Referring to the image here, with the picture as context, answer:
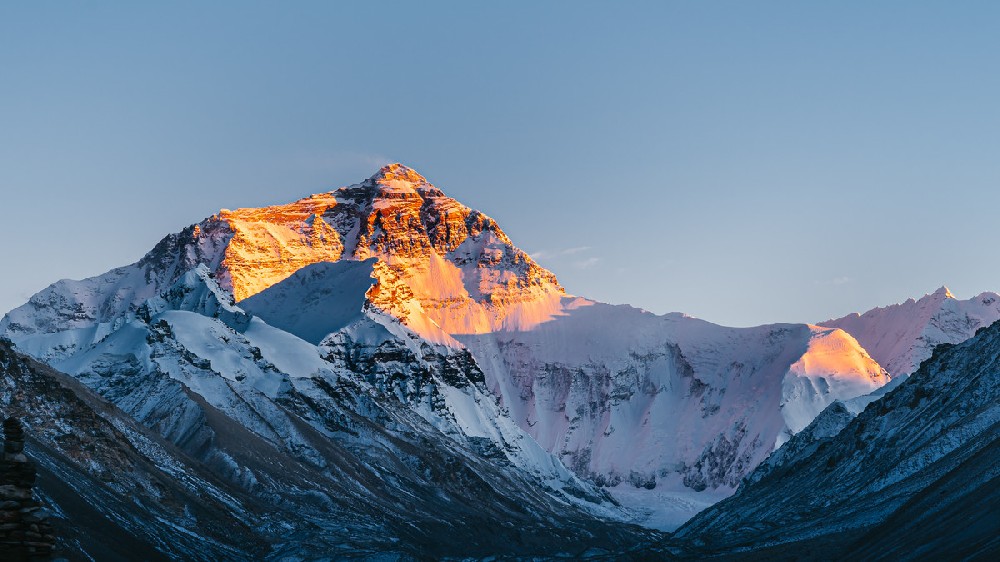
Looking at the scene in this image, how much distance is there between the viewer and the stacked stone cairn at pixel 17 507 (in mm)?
30594

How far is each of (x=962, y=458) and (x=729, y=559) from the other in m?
36.1

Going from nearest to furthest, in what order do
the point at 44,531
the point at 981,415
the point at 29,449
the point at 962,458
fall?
the point at 44,531 → the point at 29,449 → the point at 962,458 → the point at 981,415

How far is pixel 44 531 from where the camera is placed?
31500mm

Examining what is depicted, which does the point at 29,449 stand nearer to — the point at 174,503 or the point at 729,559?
the point at 174,503


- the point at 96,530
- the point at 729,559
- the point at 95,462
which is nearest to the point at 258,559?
the point at 95,462

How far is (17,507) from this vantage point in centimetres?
3089

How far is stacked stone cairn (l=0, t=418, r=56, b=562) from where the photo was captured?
30.6 meters

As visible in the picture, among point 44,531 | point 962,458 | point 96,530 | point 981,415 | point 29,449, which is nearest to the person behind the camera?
point 44,531

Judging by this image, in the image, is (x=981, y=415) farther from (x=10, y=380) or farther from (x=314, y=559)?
(x=10, y=380)

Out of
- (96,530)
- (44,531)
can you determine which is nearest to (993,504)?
(96,530)

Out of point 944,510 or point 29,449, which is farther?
point 29,449

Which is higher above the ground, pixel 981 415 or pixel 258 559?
pixel 981 415

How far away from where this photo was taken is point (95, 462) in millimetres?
181875

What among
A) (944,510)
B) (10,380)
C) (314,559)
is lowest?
(314,559)
